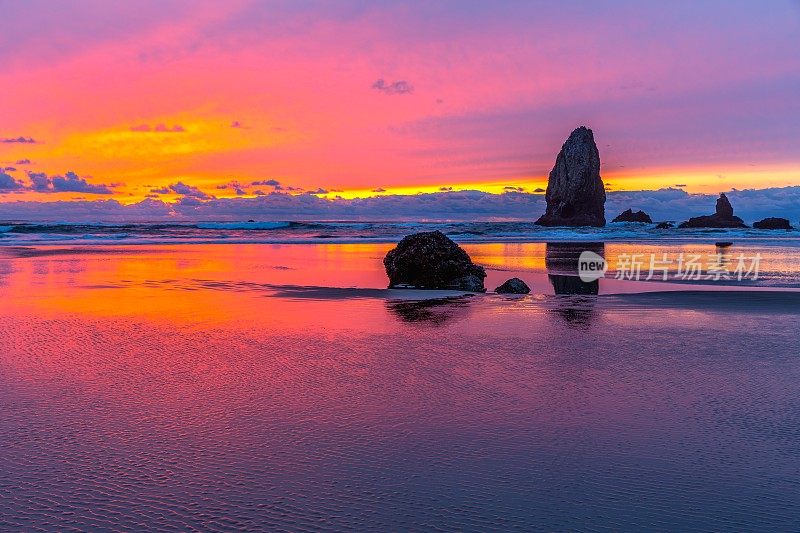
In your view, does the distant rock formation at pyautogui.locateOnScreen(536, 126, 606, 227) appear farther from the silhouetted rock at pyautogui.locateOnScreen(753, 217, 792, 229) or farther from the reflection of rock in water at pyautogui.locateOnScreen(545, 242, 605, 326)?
the reflection of rock in water at pyautogui.locateOnScreen(545, 242, 605, 326)

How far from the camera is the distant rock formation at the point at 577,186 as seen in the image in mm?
94562

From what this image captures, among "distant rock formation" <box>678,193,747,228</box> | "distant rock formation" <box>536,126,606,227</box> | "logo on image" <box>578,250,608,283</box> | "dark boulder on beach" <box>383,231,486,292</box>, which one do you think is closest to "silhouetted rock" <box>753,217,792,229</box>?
"distant rock formation" <box>678,193,747,228</box>

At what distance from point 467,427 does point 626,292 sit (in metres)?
8.91

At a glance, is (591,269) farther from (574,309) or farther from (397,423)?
(397,423)

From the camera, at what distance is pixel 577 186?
316ft

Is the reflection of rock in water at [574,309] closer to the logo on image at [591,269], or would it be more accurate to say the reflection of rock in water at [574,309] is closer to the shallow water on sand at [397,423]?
the shallow water on sand at [397,423]

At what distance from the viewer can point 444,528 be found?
8.35 feet

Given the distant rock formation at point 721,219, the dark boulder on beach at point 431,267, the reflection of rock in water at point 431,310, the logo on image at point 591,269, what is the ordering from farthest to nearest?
1. the distant rock formation at point 721,219
2. the logo on image at point 591,269
3. the dark boulder on beach at point 431,267
4. the reflection of rock in water at point 431,310

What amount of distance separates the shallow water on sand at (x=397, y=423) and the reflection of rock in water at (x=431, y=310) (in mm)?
352

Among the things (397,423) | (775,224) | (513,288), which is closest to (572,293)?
(513,288)

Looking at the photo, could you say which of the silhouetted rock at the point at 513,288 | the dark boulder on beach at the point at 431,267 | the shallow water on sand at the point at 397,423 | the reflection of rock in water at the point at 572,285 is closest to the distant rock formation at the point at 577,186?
the reflection of rock in water at the point at 572,285

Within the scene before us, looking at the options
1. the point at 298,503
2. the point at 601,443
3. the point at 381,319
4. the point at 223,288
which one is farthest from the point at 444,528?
the point at 223,288

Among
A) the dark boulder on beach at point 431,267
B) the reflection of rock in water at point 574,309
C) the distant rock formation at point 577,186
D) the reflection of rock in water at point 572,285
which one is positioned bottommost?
the reflection of rock in water at point 572,285

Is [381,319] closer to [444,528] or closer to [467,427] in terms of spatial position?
[467,427]
